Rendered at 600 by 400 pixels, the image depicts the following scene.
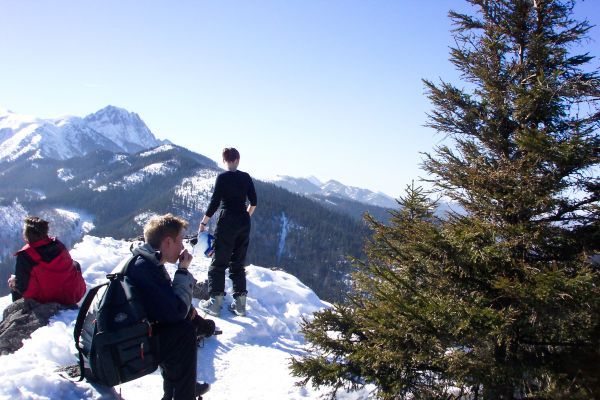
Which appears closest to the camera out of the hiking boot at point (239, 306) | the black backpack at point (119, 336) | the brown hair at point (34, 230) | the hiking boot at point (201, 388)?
the black backpack at point (119, 336)

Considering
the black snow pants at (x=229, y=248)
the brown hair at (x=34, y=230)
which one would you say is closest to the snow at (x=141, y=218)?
the black snow pants at (x=229, y=248)

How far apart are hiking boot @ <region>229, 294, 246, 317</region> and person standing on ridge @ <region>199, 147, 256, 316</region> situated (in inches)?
19.7

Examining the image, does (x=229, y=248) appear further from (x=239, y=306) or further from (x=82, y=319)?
(x=82, y=319)

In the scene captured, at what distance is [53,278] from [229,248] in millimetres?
3095

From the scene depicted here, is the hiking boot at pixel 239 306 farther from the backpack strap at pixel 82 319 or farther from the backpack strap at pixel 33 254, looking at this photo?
the backpack strap at pixel 82 319

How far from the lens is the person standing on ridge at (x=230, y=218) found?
812 centimetres

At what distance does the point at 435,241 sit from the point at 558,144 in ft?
5.20

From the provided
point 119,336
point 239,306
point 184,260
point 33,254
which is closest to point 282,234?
point 239,306

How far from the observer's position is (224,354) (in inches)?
293

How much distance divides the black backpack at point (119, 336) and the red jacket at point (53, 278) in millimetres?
3400

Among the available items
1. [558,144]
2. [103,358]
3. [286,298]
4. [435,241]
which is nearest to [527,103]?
[558,144]

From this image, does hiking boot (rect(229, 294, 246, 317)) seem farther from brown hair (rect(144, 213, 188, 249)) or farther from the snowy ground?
brown hair (rect(144, 213, 188, 249))

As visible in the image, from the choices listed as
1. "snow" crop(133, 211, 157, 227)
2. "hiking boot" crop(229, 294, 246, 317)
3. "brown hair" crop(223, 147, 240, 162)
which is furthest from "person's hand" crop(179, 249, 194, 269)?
"snow" crop(133, 211, 157, 227)

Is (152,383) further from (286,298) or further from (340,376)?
(286,298)
